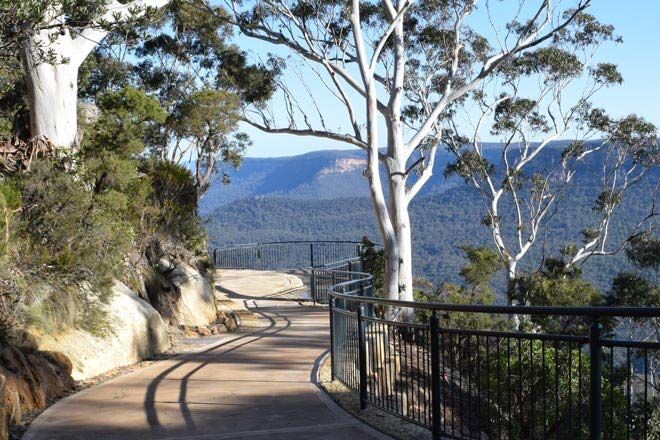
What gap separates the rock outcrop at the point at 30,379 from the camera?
730cm

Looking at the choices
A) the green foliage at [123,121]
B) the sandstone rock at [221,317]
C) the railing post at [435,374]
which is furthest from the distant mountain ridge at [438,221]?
the railing post at [435,374]

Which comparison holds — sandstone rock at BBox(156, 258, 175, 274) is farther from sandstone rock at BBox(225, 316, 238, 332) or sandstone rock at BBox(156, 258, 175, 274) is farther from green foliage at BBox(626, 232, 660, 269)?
green foliage at BBox(626, 232, 660, 269)

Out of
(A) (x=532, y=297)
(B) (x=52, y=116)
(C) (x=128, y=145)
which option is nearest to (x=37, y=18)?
(B) (x=52, y=116)

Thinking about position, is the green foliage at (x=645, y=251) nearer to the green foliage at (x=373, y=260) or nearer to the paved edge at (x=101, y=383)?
the green foliage at (x=373, y=260)

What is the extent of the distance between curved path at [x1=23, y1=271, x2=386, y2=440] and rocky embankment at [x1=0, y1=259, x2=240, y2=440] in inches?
12.2

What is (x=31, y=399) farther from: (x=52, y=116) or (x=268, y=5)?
(x=268, y=5)

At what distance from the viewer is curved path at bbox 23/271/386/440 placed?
22.8ft

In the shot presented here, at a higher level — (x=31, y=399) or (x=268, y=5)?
(x=268, y=5)

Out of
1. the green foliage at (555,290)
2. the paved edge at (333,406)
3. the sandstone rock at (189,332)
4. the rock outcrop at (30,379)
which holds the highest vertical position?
the rock outcrop at (30,379)

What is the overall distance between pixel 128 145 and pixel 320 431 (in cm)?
1049

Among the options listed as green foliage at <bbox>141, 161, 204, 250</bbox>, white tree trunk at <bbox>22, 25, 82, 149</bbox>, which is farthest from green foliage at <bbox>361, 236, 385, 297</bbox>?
white tree trunk at <bbox>22, 25, 82, 149</bbox>

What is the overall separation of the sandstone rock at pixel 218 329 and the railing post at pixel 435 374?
9.68 metres

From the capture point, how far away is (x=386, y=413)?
757cm

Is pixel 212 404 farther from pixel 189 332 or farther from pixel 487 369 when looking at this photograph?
pixel 189 332
